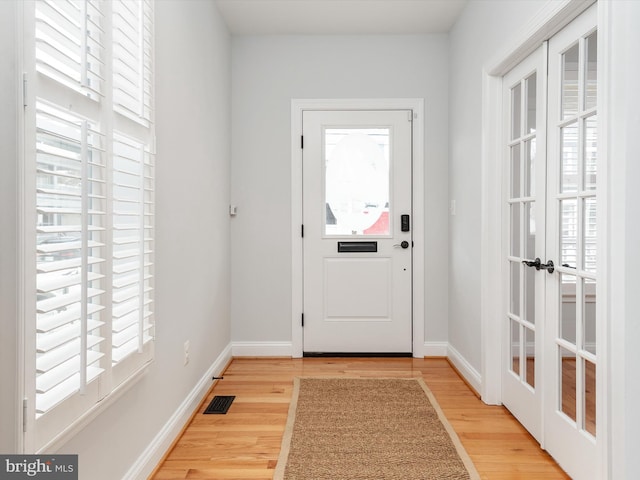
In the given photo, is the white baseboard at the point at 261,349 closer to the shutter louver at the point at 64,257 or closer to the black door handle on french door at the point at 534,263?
the black door handle on french door at the point at 534,263

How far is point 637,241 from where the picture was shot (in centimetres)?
148

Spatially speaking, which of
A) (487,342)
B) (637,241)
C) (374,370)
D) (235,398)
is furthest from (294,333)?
(637,241)

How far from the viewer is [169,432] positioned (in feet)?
7.21

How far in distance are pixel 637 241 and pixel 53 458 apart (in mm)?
1872

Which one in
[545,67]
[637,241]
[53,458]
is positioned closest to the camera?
[53,458]

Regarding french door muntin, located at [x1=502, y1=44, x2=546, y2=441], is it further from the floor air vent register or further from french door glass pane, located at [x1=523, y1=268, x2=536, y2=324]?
the floor air vent register

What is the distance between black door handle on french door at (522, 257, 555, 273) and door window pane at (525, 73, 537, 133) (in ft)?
2.22

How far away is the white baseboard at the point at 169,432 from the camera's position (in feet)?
6.12

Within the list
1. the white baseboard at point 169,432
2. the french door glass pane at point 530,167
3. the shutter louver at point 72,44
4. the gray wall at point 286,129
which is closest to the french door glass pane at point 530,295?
the french door glass pane at point 530,167

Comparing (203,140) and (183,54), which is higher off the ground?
(183,54)

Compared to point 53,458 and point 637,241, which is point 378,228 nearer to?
point 637,241

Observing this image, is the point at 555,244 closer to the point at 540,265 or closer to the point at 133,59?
the point at 540,265

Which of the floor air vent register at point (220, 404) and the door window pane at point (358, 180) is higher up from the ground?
the door window pane at point (358, 180)

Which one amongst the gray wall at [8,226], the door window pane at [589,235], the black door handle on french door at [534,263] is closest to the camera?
the gray wall at [8,226]
